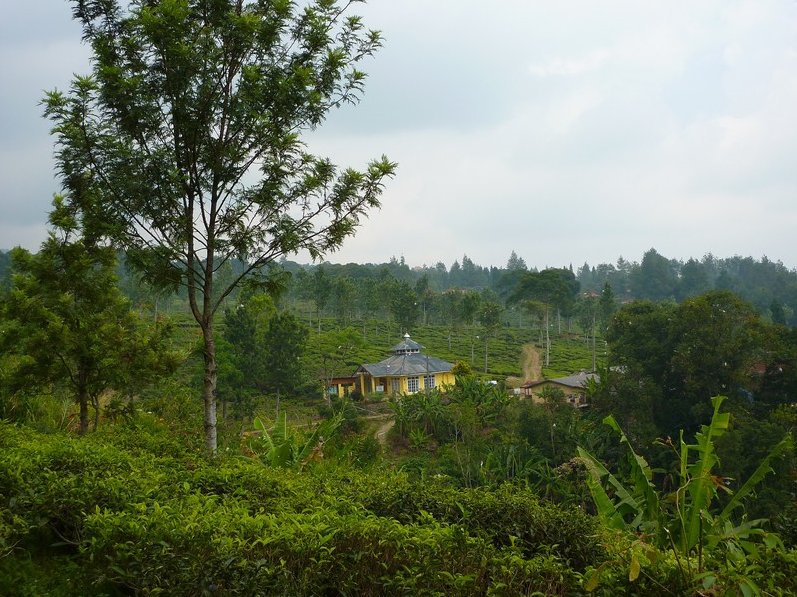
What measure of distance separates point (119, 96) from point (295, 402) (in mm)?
24792

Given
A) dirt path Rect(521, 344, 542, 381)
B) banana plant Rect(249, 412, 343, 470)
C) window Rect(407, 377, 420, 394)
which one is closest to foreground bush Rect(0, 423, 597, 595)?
banana plant Rect(249, 412, 343, 470)

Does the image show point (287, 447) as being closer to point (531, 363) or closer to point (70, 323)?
point (70, 323)

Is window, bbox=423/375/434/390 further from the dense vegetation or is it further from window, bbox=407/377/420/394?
the dense vegetation

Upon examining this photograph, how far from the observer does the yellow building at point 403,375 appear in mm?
35969

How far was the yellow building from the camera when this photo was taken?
3597 centimetres

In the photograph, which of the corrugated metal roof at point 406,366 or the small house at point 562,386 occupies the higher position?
the corrugated metal roof at point 406,366

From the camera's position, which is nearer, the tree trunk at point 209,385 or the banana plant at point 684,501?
the banana plant at point 684,501

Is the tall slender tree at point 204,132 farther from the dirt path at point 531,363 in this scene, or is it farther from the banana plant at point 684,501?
the dirt path at point 531,363

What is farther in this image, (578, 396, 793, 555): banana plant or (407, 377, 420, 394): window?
(407, 377, 420, 394): window

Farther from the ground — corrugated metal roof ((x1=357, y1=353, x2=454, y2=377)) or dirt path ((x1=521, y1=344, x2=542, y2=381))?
corrugated metal roof ((x1=357, y1=353, x2=454, y2=377))

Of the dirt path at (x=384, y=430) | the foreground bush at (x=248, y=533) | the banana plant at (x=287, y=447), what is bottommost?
the dirt path at (x=384, y=430)

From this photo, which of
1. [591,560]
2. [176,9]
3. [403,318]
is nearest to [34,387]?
[176,9]

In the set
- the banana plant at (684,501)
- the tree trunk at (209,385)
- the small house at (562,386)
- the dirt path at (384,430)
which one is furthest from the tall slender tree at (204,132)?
the small house at (562,386)

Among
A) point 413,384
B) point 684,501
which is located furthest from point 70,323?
point 413,384
